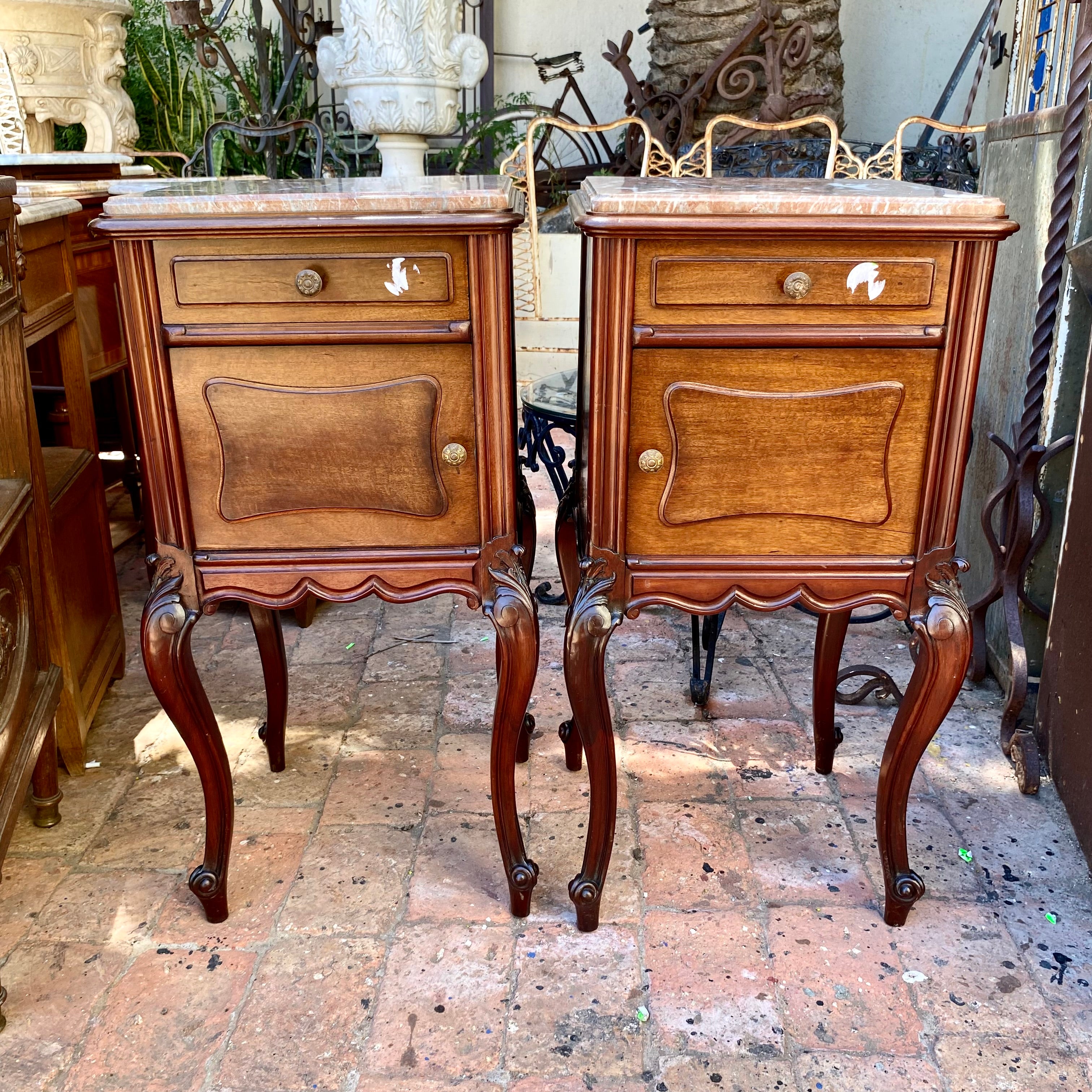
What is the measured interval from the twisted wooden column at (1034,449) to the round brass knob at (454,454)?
1.29 m

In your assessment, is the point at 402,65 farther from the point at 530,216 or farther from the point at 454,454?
the point at 454,454

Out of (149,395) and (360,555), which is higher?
(149,395)

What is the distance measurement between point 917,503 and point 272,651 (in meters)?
1.39

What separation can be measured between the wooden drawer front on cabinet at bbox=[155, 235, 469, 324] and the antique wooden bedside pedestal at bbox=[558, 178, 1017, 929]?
24 cm

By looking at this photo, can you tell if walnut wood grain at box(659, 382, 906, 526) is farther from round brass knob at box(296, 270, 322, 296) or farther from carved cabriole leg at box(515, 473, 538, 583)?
round brass knob at box(296, 270, 322, 296)

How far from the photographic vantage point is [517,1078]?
1494mm

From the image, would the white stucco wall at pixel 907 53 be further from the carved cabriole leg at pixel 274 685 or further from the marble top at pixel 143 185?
the carved cabriole leg at pixel 274 685

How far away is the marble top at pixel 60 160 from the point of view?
2.96m

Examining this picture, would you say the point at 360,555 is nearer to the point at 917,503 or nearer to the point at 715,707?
the point at 917,503

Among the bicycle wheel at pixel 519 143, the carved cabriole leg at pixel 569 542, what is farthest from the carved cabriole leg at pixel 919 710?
the bicycle wheel at pixel 519 143

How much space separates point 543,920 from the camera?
1.82 metres

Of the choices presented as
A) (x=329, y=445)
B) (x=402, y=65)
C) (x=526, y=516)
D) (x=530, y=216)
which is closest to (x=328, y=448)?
(x=329, y=445)

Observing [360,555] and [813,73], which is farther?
[813,73]

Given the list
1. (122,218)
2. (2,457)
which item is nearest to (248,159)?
(2,457)
